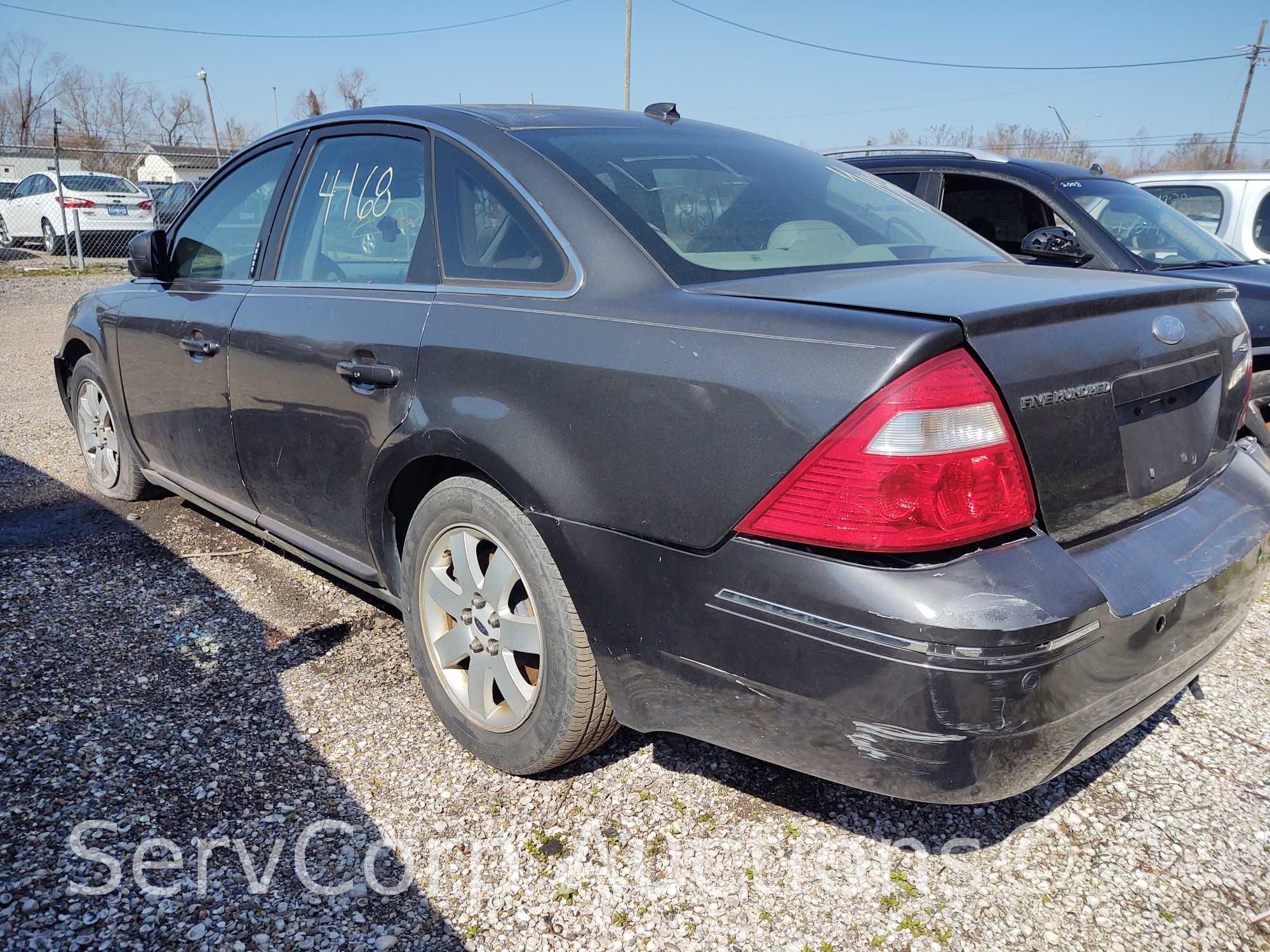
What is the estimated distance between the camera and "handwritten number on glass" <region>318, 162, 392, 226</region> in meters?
2.88

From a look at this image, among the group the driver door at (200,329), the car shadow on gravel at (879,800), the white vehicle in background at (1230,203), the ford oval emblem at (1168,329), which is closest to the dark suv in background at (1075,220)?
the white vehicle in background at (1230,203)

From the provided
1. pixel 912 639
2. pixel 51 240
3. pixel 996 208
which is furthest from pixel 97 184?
pixel 912 639

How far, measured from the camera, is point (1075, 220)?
5.32m

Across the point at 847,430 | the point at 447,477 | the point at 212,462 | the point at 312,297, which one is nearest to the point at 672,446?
the point at 847,430

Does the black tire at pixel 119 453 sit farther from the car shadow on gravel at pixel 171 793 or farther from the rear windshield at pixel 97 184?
the rear windshield at pixel 97 184

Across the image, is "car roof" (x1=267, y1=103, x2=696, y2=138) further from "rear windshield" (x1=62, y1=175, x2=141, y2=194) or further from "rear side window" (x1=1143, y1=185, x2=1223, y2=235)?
"rear windshield" (x1=62, y1=175, x2=141, y2=194)

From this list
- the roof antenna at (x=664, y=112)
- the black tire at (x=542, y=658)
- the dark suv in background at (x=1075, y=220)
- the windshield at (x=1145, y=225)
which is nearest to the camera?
the black tire at (x=542, y=658)

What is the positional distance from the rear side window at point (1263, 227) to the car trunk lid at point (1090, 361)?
5.87 meters

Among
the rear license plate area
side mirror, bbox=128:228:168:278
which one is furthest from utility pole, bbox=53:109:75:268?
the rear license plate area

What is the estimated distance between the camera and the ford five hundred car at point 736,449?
5.57 feet

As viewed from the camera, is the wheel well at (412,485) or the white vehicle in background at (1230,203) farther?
the white vehicle in background at (1230,203)

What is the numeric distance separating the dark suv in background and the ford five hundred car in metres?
2.68

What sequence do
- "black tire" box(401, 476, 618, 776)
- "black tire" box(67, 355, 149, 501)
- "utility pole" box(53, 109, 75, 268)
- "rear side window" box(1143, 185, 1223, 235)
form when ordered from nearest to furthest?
"black tire" box(401, 476, 618, 776)
"black tire" box(67, 355, 149, 501)
"rear side window" box(1143, 185, 1223, 235)
"utility pole" box(53, 109, 75, 268)

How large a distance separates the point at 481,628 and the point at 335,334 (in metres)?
0.97
